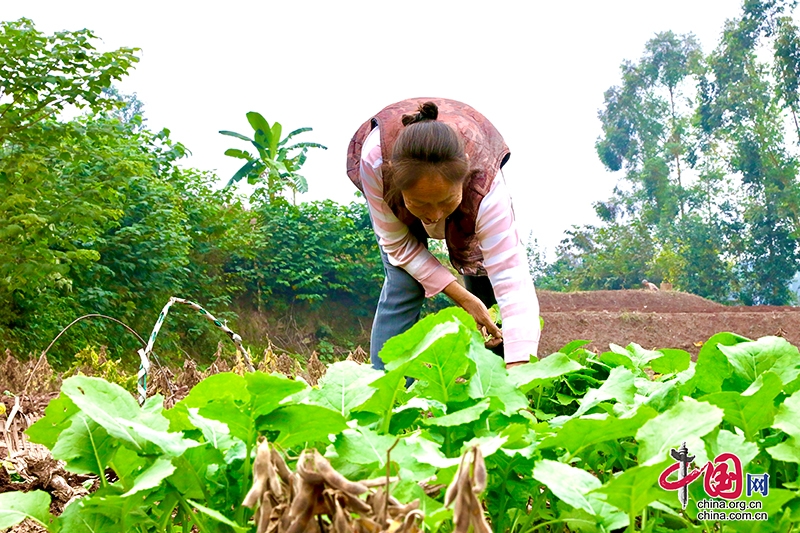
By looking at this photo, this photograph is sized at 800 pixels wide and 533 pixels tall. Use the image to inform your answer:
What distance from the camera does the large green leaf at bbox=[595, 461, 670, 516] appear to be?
45cm

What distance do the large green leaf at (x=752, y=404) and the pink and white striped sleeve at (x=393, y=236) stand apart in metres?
1.87

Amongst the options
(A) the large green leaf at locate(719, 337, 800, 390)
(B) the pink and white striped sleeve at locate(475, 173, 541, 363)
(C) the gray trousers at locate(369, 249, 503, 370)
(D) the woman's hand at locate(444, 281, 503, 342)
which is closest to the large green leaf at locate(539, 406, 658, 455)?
(A) the large green leaf at locate(719, 337, 800, 390)

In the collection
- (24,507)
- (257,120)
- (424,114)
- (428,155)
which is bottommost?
(24,507)

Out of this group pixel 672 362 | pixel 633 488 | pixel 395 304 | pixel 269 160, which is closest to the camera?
pixel 633 488

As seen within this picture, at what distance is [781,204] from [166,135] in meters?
20.9

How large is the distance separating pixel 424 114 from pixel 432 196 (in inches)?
13.2

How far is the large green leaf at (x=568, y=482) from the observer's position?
19.3 inches

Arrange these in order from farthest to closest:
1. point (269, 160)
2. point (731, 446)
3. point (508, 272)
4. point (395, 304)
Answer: point (269, 160), point (395, 304), point (508, 272), point (731, 446)

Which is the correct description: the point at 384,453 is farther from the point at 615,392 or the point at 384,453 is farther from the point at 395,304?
the point at 395,304

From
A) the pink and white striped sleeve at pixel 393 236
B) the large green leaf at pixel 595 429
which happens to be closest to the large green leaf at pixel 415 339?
the large green leaf at pixel 595 429

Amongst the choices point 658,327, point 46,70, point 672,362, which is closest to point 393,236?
point 672,362

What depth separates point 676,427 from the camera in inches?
20.3

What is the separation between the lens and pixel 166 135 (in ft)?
39.5

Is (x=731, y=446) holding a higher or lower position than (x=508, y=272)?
higher
